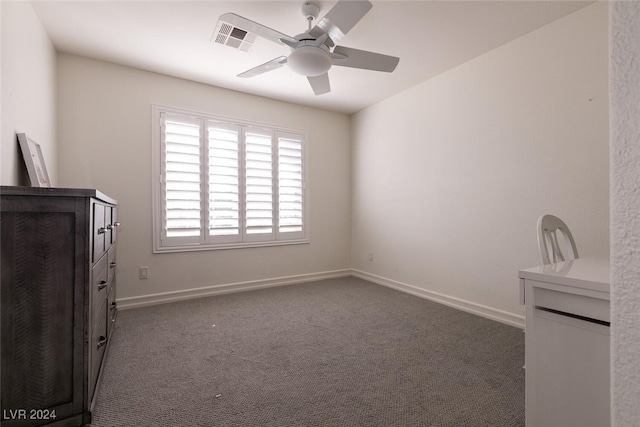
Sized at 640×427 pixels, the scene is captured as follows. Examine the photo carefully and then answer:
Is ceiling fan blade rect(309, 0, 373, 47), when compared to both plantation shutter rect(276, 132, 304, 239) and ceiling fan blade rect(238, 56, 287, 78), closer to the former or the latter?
ceiling fan blade rect(238, 56, 287, 78)

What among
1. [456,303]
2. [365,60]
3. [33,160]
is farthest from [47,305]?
[456,303]

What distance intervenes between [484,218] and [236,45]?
2.74 metres

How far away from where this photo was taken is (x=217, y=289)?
12.1 feet

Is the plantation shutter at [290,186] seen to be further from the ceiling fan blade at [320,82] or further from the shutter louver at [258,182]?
the ceiling fan blade at [320,82]

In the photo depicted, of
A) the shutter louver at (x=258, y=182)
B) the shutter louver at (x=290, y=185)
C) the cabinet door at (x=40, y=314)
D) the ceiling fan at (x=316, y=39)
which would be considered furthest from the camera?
the shutter louver at (x=290, y=185)

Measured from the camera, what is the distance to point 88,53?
293cm

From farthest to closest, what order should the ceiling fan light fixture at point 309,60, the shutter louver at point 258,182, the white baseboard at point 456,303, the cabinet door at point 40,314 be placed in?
the shutter louver at point 258,182
the white baseboard at point 456,303
the ceiling fan light fixture at point 309,60
the cabinet door at point 40,314

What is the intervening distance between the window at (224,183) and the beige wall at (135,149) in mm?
125

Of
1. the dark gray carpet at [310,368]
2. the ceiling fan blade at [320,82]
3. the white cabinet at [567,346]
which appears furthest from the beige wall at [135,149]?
the white cabinet at [567,346]

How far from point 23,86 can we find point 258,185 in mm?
2294

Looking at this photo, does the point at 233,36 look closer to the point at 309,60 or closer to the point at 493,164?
the point at 309,60

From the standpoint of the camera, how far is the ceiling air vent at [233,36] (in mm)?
2297

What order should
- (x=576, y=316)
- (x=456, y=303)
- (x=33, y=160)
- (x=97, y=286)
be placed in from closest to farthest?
(x=576, y=316)
(x=97, y=286)
(x=33, y=160)
(x=456, y=303)

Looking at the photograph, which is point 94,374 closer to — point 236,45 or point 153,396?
point 153,396
